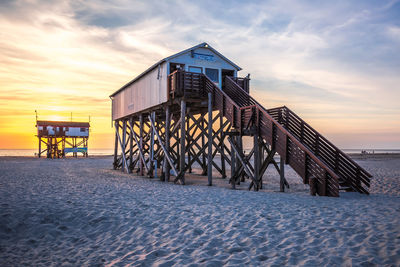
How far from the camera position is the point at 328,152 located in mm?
11945

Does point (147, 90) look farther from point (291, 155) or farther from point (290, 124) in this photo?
point (291, 155)

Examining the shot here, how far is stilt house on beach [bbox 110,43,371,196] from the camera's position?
1102 centimetres

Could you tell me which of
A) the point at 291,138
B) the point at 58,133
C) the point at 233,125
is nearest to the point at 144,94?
the point at 233,125

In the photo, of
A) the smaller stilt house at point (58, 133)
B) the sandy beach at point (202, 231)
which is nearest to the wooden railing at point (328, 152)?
the sandy beach at point (202, 231)

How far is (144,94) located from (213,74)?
219 inches

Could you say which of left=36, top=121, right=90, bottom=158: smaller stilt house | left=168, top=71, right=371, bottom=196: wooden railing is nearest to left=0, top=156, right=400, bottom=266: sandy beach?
left=168, top=71, right=371, bottom=196: wooden railing

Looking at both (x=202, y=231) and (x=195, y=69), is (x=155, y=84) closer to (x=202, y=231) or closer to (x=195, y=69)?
(x=195, y=69)

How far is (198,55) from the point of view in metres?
17.4

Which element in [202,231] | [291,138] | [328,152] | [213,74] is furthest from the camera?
[213,74]

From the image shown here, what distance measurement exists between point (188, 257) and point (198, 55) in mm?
13780

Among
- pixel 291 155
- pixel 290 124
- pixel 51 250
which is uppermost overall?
pixel 290 124

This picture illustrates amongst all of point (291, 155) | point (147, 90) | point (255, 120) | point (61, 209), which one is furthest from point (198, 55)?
point (61, 209)

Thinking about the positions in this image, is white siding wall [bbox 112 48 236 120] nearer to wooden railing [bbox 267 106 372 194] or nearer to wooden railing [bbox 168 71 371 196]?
wooden railing [bbox 168 71 371 196]

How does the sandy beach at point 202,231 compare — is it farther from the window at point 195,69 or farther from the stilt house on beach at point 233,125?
the window at point 195,69
